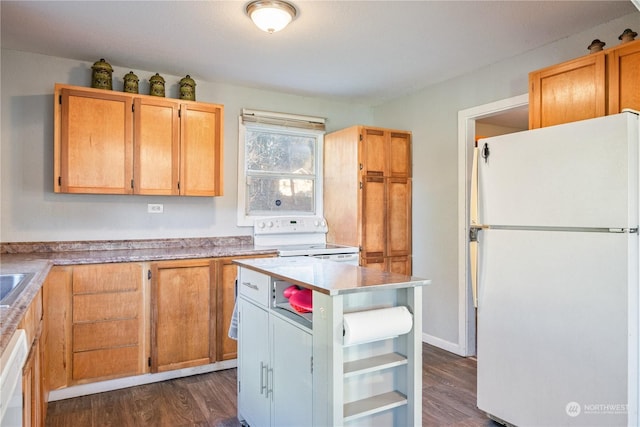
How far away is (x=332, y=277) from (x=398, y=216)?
2.33m

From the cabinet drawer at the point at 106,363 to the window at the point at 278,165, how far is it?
4.84 feet

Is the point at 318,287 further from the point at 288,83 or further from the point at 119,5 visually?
the point at 288,83

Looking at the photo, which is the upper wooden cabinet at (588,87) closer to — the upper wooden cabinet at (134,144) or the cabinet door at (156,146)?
the upper wooden cabinet at (134,144)

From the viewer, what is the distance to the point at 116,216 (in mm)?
3357

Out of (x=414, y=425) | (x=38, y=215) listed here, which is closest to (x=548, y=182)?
(x=414, y=425)

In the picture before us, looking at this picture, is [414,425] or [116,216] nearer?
[414,425]

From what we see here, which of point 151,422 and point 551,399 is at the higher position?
point 551,399

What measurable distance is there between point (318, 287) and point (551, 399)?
1.42 m

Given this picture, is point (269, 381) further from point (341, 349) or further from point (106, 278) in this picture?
point (106, 278)

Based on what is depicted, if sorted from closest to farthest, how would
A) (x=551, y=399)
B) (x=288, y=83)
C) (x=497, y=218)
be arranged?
1. (x=551, y=399)
2. (x=497, y=218)
3. (x=288, y=83)

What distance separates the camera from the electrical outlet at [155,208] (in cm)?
348

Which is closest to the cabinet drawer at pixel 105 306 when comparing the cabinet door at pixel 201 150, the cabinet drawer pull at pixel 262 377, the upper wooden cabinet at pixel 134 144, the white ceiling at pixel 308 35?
the upper wooden cabinet at pixel 134 144

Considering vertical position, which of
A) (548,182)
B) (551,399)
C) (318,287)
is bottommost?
(551,399)

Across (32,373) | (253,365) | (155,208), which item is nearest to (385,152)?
(155,208)
